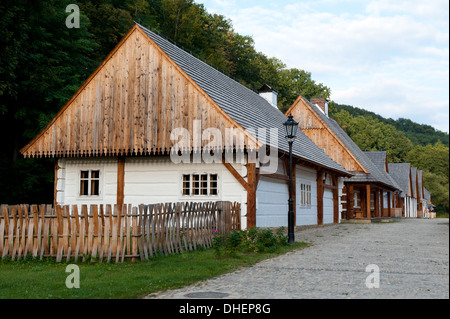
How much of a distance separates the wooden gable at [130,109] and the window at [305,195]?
24.7ft

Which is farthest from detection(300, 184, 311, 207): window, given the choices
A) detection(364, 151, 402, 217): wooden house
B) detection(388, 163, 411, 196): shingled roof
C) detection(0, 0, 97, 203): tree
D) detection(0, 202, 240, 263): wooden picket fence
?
detection(388, 163, 411, 196): shingled roof

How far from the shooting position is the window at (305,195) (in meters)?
22.4

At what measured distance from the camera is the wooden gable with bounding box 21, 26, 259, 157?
680 inches

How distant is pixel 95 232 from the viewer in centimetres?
1102

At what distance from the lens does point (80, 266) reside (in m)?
10.5

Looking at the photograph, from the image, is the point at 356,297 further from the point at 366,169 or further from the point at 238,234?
the point at 366,169

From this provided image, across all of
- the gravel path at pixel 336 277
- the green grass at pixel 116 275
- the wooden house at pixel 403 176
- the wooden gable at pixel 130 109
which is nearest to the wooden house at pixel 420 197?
the wooden house at pixel 403 176

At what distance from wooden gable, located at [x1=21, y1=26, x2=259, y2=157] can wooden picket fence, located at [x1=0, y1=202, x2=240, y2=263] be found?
5.23 meters

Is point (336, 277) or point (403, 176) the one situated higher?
point (403, 176)

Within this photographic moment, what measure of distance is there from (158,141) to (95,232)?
681 cm

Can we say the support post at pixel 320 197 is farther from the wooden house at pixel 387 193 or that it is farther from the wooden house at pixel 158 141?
the wooden house at pixel 387 193

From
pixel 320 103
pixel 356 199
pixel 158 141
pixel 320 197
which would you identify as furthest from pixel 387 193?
pixel 158 141

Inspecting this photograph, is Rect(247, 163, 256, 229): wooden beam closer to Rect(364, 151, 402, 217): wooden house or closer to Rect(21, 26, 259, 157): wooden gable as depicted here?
Rect(21, 26, 259, 157): wooden gable

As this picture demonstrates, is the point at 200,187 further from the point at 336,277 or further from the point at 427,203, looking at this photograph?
the point at 427,203
